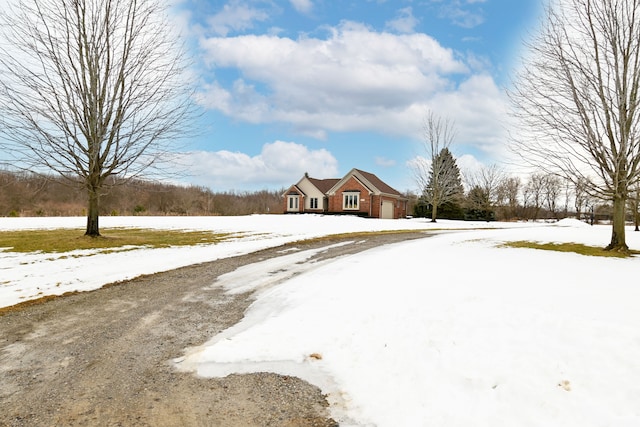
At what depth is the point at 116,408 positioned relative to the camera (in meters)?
3.34

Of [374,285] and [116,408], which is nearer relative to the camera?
[116,408]

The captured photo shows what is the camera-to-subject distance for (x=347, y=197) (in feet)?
144

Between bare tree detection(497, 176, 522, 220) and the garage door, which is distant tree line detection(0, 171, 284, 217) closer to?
the garage door

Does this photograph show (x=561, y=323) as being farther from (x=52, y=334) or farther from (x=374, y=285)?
(x=52, y=334)

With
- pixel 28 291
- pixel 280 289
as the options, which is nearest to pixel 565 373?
pixel 280 289

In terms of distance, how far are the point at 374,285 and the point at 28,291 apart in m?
7.16

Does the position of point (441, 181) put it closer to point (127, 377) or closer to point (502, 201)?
point (502, 201)

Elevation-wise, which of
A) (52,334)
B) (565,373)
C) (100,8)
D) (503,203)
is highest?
(100,8)

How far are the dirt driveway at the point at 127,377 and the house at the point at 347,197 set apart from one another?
36785 mm

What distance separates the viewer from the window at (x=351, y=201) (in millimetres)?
43131

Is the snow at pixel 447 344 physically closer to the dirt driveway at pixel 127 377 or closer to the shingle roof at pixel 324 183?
the dirt driveway at pixel 127 377

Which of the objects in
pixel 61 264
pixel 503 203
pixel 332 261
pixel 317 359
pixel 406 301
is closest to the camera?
pixel 317 359

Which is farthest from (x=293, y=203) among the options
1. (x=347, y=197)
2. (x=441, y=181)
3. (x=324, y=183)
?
(x=441, y=181)

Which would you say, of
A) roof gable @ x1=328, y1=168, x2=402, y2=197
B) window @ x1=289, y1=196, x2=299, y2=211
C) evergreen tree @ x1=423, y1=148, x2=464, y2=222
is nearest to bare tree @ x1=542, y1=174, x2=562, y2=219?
evergreen tree @ x1=423, y1=148, x2=464, y2=222
